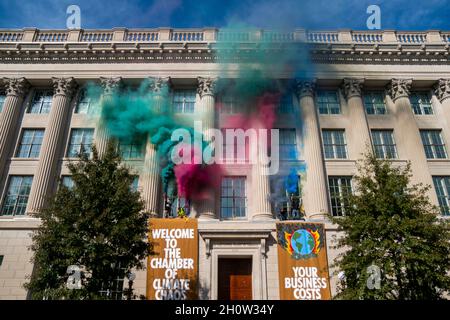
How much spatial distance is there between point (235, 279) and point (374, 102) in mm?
18147

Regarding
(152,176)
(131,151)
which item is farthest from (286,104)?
(131,151)

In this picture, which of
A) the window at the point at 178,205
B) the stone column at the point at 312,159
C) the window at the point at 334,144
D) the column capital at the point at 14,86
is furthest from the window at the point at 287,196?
the column capital at the point at 14,86

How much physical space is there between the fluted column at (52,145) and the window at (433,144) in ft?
91.2

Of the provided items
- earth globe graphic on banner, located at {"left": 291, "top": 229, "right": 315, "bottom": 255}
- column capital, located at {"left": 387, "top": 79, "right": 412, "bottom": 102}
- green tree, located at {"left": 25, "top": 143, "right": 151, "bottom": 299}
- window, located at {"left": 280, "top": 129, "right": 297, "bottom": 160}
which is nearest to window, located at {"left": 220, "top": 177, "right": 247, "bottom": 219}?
window, located at {"left": 280, "top": 129, "right": 297, "bottom": 160}

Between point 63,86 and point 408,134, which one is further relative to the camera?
point 63,86

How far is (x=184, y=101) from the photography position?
2670cm

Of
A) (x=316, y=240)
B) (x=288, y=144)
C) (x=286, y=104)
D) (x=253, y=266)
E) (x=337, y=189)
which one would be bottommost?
(x=253, y=266)

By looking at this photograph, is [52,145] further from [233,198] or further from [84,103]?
[233,198]

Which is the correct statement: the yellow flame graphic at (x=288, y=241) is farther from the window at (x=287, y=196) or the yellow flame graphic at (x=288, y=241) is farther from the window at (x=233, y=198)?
the window at (x=233, y=198)

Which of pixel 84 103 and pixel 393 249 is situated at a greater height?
pixel 84 103

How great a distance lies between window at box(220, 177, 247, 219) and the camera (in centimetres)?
2291

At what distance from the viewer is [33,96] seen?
27.0 metres

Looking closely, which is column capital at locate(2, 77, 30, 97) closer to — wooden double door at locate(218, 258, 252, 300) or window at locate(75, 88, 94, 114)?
→ window at locate(75, 88, 94, 114)

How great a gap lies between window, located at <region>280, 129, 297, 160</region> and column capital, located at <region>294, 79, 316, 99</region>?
10.4 ft
